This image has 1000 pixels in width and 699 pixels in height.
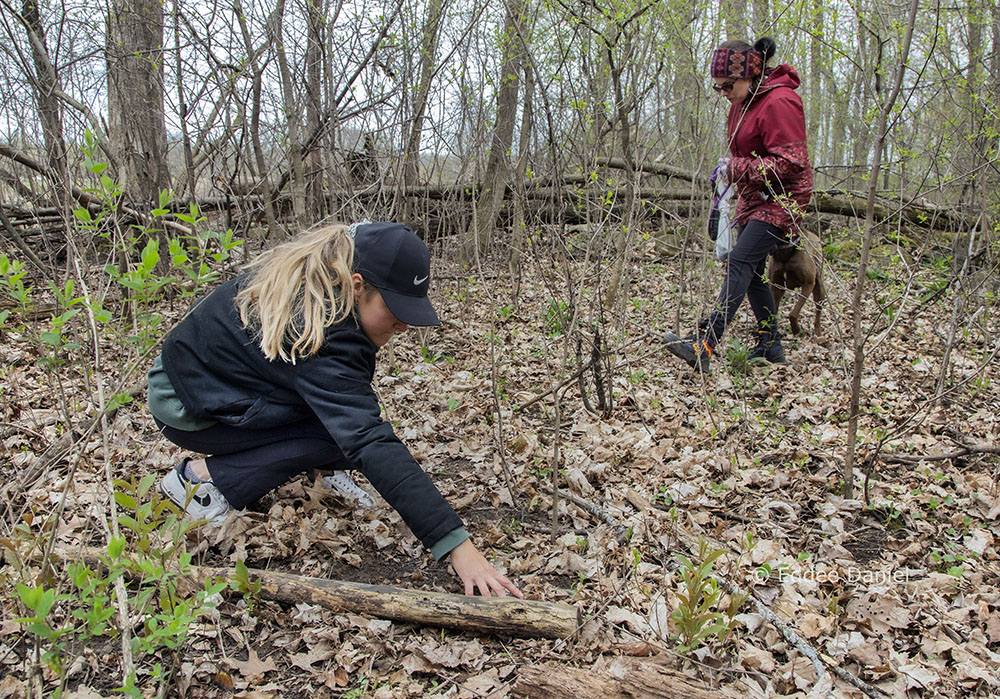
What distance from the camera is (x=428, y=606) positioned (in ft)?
7.09

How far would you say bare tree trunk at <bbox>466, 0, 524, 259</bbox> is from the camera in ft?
14.6

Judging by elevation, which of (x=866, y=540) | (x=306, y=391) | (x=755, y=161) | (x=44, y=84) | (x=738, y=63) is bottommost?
(x=866, y=540)

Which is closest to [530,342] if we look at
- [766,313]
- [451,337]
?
[451,337]

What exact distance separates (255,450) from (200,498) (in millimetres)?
293

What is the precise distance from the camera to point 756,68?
4.18 m

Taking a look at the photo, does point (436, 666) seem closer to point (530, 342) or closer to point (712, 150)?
point (530, 342)

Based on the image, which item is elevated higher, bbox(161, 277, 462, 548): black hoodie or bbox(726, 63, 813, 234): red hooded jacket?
bbox(726, 63, 813, 234): red hooded jacket

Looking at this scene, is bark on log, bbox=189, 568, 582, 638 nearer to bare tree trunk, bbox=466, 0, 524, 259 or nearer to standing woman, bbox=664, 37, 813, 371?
standing woman, bbox=664, 37, 813, 371

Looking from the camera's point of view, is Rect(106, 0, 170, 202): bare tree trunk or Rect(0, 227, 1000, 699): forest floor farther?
Rect(106, 0, 170, 202): bare tree trunk

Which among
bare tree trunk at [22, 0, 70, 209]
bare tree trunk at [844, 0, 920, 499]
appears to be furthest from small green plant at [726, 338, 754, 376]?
bare tree trunk at [22, 0, 70, 209]

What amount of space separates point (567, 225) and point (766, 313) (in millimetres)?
3858

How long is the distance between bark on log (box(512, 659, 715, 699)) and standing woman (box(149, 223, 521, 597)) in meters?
0.37

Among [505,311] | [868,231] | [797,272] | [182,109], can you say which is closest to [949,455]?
[868,231]

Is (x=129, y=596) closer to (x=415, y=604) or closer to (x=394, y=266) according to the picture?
(x=415, y=604)
